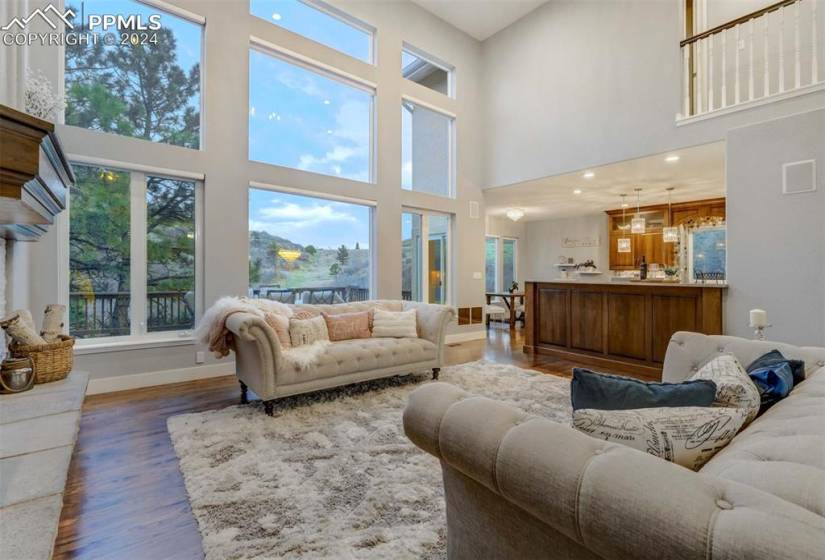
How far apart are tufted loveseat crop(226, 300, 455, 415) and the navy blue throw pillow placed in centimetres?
245

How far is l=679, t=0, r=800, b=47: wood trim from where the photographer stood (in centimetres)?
400

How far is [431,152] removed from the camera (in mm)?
6957

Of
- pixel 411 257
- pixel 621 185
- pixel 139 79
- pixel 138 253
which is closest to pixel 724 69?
pixel 621 185

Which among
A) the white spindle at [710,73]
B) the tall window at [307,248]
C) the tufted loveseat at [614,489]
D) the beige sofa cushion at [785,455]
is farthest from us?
the tall window at [307,248]

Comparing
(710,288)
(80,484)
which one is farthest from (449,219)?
(80,484)

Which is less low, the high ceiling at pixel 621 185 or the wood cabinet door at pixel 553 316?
the high ceiling at pixel 621 185

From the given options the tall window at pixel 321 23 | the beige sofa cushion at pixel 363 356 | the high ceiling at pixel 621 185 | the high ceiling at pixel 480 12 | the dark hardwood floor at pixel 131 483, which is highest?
the high ceiling at pixel 480 12

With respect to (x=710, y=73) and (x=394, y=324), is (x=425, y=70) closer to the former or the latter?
(x=710, y=73)

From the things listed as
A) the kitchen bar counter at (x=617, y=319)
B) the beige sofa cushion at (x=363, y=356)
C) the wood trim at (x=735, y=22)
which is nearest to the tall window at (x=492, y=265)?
the kitchen bar counter at (x=617, y=319)

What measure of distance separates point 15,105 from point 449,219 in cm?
551

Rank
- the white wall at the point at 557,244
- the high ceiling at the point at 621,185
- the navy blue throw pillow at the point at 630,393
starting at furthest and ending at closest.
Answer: the white wall at the point at 557,244
the high ceiling at the point at 621,185
the navy blue throw pillow at the point at 630,393

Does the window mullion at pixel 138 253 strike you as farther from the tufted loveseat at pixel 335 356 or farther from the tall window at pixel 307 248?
the tufted loveseat at pixel 335 356

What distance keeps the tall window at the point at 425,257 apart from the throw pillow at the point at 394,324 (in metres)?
2.08

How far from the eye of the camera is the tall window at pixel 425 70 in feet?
21.1
